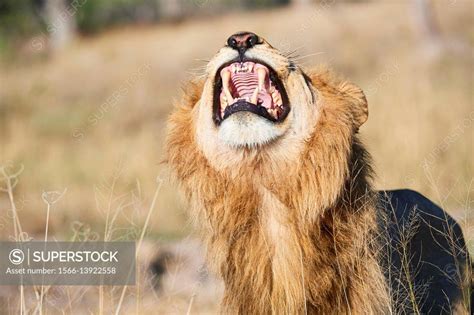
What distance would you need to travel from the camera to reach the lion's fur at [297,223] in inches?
165

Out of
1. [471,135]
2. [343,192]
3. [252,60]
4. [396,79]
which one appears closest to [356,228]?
[343,192]

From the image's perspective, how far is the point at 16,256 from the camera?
564 cm

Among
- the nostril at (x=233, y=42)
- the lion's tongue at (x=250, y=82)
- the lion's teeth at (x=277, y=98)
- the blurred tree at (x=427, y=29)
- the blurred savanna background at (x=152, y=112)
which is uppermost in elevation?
the nostril at (x=233, y=42)

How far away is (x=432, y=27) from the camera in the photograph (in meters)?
19.2

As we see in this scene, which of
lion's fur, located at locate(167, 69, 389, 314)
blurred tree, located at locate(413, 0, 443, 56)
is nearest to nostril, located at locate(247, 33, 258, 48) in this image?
lion's fur, located at locate(167, 69, 389, 314)

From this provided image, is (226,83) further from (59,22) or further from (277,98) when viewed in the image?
(59,22)

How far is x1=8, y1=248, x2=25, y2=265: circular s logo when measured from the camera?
5.53m

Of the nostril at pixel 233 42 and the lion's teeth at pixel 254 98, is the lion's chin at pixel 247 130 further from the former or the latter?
the nostril at pixel 233 42

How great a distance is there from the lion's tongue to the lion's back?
A: 2.68 ft

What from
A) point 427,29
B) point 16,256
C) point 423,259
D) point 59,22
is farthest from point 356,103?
point 59,22

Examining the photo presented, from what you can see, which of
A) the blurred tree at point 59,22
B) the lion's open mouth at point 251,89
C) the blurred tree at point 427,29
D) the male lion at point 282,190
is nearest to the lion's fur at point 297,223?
the male lion at point 282,190

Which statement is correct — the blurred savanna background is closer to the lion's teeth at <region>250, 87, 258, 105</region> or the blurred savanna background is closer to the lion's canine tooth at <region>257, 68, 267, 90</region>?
the lion's canine tooth at <region>257, 68, 267, 90</region>

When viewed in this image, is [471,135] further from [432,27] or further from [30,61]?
[30,61]

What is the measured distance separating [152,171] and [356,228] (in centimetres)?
784
